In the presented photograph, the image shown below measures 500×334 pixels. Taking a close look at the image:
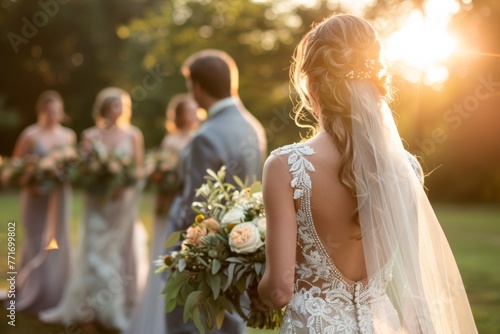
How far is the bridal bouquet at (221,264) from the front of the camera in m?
3.36

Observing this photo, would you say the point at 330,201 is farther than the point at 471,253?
No

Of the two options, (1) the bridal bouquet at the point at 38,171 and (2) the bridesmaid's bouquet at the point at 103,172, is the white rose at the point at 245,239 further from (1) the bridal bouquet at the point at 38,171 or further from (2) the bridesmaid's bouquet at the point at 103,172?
(1) the bridal bouquet at the point at 38,171

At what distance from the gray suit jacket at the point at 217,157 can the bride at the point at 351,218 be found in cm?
210

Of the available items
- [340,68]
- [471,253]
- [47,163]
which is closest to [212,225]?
[340,68]

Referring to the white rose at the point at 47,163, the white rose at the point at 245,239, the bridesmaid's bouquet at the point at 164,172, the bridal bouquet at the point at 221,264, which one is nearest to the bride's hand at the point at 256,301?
the bridal bouquet at the point at 221,264

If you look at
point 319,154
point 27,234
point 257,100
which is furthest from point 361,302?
point 257,100

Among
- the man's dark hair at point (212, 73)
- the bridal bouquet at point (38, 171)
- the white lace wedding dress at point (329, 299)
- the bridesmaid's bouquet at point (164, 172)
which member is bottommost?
the white lace wedding dress at point (329, 299)

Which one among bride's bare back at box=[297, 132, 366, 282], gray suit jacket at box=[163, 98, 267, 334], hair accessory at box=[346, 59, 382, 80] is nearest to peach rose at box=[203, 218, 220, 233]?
bride's bare back at box=[297, 132, 366, 282]

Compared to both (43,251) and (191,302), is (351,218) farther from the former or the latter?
(43,251)

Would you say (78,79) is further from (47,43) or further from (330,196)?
(330,196)

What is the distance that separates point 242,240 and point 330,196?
67 cm

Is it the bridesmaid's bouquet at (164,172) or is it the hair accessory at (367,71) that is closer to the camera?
the hair accessory at (367,71)

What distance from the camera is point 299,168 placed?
108 inches

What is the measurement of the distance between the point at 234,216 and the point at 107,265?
234 inches
